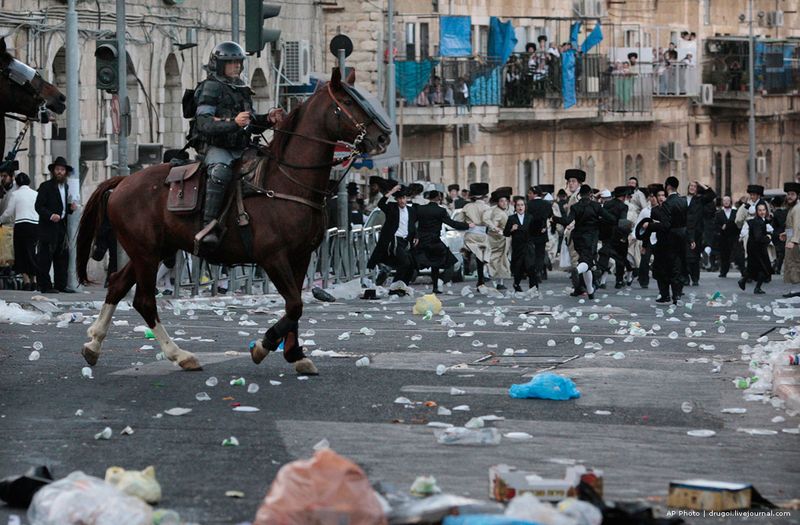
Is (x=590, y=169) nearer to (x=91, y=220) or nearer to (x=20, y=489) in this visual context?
(x=91, y=220)

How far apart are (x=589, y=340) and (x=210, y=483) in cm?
983

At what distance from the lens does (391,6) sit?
171ft

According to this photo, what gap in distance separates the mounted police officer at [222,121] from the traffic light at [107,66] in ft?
37.4

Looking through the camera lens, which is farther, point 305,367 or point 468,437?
point 305,367

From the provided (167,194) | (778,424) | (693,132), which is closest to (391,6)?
(693,132)

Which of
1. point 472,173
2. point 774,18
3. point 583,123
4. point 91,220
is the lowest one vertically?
point 472,173

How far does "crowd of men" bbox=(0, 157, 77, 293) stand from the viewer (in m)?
28.0

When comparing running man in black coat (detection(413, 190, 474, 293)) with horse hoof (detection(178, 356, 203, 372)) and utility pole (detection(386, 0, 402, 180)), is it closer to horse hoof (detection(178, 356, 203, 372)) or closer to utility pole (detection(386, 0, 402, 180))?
horse hoof (detection(178, 356, 203, 372))

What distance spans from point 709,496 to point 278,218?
6.60 m

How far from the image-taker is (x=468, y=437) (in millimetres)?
11961

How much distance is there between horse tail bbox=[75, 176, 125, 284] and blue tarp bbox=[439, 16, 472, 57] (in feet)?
135

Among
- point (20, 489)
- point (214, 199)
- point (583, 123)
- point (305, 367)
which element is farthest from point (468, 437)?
point (583, 123)

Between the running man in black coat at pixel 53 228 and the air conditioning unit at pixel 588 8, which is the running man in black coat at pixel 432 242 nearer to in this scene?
the running man in black coat at pixel 53 228

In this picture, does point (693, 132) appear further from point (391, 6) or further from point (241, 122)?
point (241, 122)
